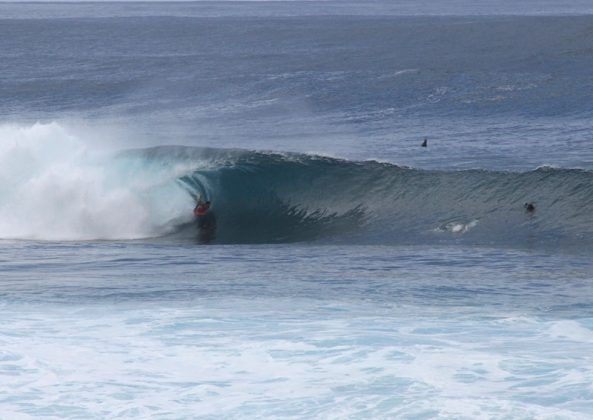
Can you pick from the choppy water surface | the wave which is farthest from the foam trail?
the choppy water surface

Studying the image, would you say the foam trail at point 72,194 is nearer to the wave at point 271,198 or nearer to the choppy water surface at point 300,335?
the wave at point 271,198

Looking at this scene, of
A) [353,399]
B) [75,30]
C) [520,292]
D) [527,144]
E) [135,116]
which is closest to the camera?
[353,399]

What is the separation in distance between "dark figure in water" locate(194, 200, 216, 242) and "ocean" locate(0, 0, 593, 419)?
5.9 inches

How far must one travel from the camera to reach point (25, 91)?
6350cm

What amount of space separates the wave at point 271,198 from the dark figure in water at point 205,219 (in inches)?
8.9

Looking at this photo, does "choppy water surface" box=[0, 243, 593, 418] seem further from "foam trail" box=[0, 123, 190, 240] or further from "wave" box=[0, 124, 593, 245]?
"foam trail" box=[0, 123, 190, 240]

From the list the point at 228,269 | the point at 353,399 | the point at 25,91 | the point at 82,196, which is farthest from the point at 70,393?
the point at 25,91

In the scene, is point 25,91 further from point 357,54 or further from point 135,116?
point 357,54

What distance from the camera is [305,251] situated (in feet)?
81.5

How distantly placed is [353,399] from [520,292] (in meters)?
6.25

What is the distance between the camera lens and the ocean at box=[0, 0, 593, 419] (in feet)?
49.1

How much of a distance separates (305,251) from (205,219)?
178 inches

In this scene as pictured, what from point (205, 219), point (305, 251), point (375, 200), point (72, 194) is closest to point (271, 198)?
point (205, 219)

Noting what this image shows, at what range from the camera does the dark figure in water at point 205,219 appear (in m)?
27.8
